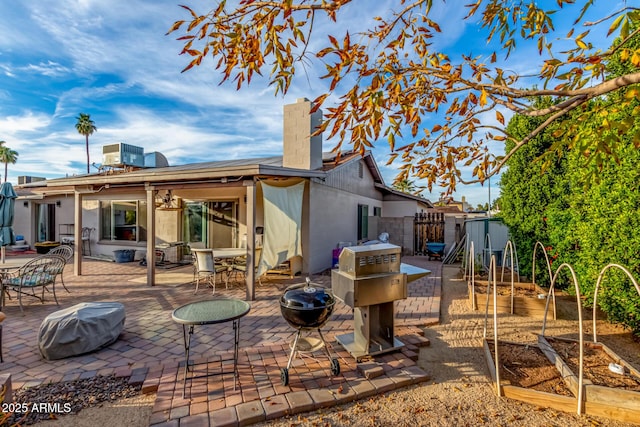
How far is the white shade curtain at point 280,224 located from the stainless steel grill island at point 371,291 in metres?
3.02

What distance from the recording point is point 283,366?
3.23 m

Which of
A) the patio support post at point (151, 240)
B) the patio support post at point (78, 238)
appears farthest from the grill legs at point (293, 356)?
the patio support post at point (78, 238)

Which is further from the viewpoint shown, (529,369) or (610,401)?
(529,369)

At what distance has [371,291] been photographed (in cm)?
326

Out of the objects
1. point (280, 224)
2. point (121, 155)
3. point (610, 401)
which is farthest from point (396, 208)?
point (610, 401)

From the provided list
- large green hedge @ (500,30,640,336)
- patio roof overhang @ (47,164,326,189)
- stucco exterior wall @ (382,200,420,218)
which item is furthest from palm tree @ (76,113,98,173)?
large green hedge @ (500,30,640,336)

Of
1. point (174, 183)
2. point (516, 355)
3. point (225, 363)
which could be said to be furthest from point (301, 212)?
point (516, 355)

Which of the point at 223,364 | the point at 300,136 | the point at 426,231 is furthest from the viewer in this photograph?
the point at 426,231

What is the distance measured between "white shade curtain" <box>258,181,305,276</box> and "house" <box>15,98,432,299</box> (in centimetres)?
Result: 15

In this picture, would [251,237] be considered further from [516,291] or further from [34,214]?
[34,214]

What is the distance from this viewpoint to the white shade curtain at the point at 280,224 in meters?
6.28

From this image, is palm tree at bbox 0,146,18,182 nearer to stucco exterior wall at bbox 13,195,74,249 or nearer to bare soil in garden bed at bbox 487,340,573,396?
stucco exterior wall at bbox 13,195,74,249

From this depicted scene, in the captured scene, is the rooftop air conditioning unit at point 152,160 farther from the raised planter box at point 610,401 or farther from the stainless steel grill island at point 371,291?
the raised planter box at point 610,401

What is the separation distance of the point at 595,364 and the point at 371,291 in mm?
2470
